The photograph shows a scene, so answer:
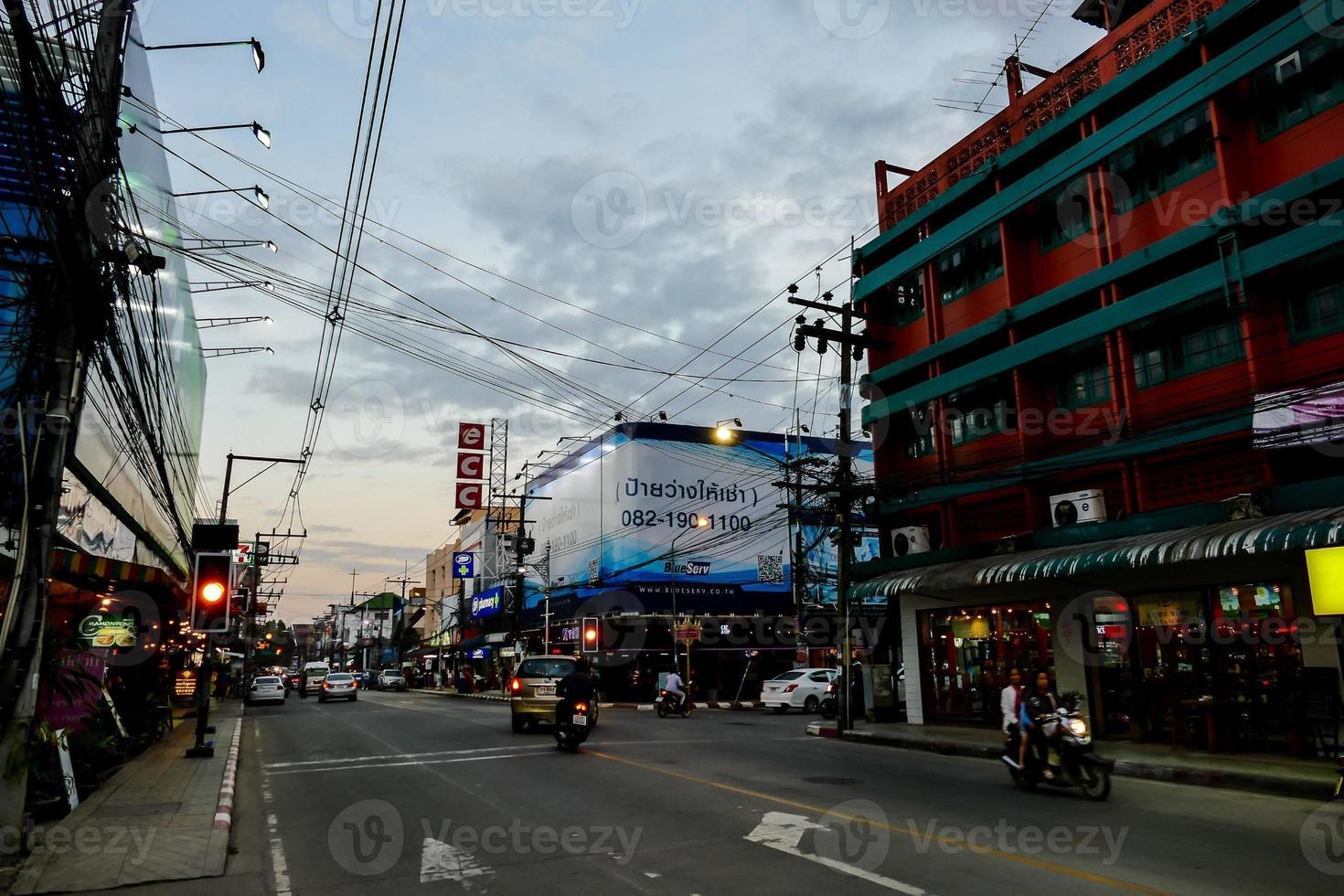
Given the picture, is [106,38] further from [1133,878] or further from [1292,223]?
[1292,223]

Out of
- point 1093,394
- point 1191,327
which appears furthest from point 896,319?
point 1191,327

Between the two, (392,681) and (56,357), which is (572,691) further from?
(392,681)

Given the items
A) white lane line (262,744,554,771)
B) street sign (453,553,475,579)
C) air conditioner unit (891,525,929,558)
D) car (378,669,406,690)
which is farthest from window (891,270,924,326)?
car (378,669,406,690)

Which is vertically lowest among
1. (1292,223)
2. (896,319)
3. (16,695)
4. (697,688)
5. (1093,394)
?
(697,688)

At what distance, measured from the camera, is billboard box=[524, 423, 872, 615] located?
4488cm

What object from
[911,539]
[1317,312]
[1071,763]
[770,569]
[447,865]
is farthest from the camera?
[770,569]

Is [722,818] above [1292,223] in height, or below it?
below

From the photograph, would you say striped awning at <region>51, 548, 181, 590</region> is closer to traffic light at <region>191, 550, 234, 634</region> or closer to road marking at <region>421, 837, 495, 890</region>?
traffic light at <region>191, 550, 234, 634</region>

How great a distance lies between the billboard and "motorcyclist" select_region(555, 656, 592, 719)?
25.9 m

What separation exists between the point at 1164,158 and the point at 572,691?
657 inches

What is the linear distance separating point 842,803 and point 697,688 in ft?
107

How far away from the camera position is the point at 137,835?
9039 millimetres

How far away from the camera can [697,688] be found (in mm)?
42250

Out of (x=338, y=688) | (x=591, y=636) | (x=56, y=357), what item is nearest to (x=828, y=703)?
(x=591, y=636)
